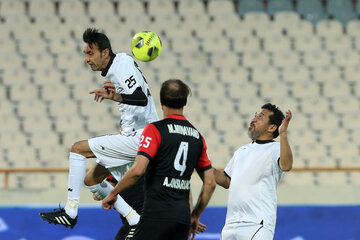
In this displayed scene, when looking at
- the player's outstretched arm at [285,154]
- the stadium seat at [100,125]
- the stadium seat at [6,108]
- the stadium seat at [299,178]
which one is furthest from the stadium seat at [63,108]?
the player's outstretched arm at [285,154]

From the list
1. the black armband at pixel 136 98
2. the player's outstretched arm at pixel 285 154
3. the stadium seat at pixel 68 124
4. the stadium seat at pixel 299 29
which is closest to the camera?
the player's outstretched arm at pixel 285 154

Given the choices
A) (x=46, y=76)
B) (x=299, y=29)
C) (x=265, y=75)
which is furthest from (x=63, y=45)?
(x=299, y=29)

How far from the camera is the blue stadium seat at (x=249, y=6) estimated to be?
16328mm

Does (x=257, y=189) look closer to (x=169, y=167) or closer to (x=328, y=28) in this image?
(x=169, y=167)

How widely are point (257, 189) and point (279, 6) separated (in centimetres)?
1068

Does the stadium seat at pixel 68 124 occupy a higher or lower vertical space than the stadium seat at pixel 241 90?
lower

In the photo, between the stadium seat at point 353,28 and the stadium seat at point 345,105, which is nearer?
the stadium seat at point 345,105

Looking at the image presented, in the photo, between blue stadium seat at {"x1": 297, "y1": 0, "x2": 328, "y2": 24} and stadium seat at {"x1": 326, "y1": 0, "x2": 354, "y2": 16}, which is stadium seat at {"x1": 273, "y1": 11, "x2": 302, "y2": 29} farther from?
stadium seat at {"x1": 326, "y1": 0, "x2": 354, "y2": 16}

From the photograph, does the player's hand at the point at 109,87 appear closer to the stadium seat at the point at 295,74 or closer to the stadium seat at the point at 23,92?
the stadium seat at the point at 23,92

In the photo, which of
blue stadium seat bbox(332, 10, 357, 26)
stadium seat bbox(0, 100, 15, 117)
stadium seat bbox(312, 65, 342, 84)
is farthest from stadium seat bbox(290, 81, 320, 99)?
stadium seat bbox(0, 100, 15, 117)

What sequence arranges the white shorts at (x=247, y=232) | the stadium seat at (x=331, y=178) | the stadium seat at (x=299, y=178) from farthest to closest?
the stadium seat at (x=331, y=178), the stadium seat at (x=299, y=178), the white shorts at (x=247, y=232)

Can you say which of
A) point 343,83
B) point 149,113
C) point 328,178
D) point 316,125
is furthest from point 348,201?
point 149,113

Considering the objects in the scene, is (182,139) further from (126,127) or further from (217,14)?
(217,14)

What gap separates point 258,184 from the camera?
645cm
